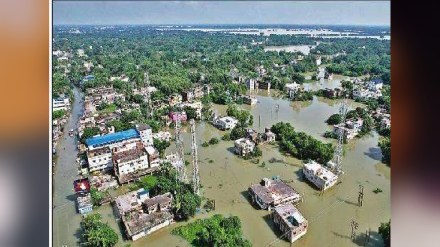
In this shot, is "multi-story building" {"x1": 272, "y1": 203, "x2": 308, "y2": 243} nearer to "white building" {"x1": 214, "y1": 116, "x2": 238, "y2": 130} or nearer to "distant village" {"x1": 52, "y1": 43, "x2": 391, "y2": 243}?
"distant village" {"x1": 52, "y1": 43, "x2": 391, "y2": 243}

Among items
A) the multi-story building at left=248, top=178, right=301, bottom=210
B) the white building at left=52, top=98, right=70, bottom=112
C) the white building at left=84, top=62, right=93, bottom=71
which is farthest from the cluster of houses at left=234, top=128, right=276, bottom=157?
the white building at left=84, top=62, right=93, bottom=71

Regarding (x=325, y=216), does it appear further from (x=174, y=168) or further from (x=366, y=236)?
(x=174, y=168)

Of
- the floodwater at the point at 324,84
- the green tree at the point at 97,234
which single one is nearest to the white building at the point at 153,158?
the green tree at the point at 97,234

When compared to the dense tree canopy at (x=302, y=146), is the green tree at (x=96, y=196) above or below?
below

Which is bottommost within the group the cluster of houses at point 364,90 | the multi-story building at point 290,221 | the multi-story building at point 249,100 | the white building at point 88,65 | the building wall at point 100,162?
the multi-story building at point 290,221

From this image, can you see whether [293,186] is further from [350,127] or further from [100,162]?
[100,162]

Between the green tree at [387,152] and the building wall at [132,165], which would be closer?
the green tree at [387,152]

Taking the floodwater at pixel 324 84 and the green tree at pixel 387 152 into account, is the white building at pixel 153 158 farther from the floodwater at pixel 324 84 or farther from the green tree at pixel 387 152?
the floodwater at pixel 324 84

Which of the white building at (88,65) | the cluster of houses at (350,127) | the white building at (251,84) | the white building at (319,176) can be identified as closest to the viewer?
the white building at (319,176)
